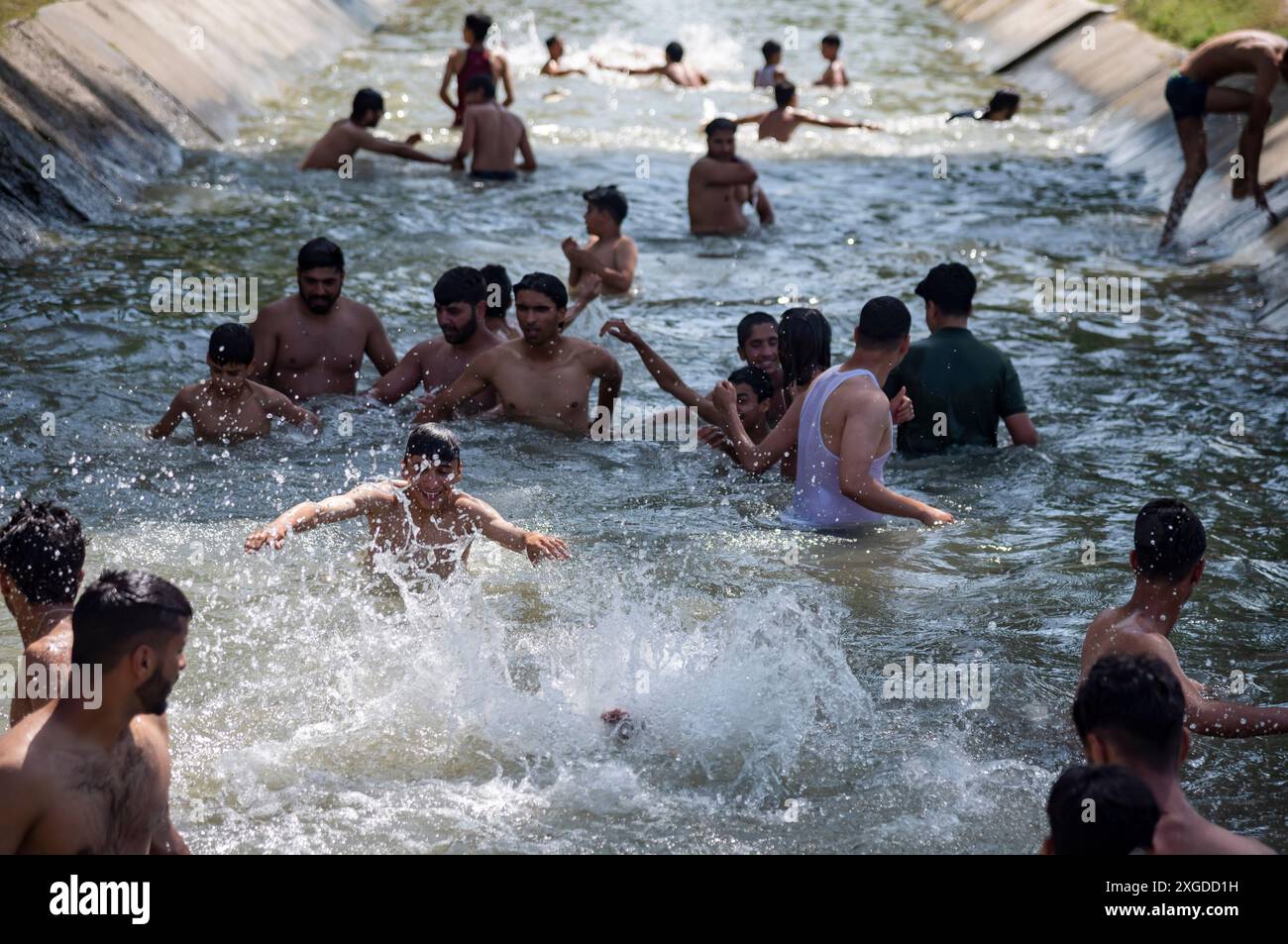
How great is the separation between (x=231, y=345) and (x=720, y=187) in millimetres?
6534

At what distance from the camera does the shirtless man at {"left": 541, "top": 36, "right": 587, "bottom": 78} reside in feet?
70.9

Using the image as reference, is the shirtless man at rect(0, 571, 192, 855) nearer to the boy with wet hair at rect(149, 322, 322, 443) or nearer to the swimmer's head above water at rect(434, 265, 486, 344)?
the boy with wet hair at rect(149, 322, 322, 443)

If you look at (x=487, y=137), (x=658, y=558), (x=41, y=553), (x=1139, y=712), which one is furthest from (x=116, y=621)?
(x=487, y=137)

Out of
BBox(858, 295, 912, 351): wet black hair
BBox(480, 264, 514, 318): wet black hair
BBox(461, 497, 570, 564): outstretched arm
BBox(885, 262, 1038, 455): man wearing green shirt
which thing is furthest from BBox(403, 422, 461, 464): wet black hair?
BBox(480, 264, 514, 318): wet black hair

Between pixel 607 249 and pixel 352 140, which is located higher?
pixel 352 140

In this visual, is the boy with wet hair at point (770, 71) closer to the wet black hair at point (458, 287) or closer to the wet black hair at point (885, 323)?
the wet black hair at point (458, 287)

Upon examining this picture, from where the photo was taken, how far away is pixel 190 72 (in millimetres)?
17078

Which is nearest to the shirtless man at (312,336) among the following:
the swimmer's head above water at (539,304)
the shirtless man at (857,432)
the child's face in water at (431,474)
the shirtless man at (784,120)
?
the swimmer's head above water at (539,304)

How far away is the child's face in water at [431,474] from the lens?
246 inches

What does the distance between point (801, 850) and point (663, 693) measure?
3.45 ft

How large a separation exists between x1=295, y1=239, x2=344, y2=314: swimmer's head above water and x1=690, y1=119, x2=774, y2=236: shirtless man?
499cm

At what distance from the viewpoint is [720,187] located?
13625mm

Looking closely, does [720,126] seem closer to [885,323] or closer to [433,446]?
[885,323]
